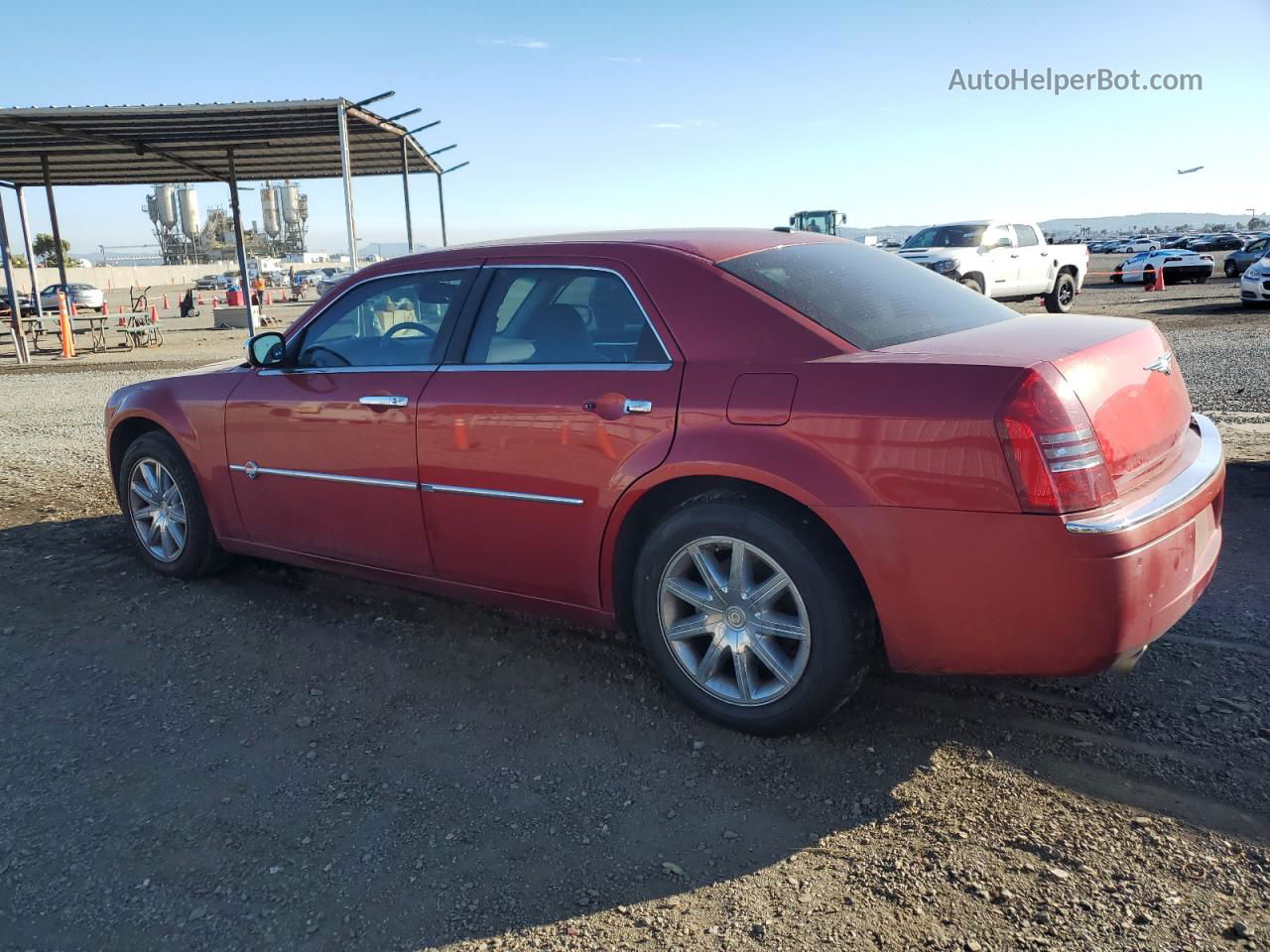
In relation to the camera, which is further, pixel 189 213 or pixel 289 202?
pixel 189 213

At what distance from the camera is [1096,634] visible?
266 centimetres

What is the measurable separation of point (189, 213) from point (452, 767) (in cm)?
11239

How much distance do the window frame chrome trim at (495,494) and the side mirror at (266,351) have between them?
1119mm

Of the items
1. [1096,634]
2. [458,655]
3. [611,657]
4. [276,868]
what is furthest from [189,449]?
[1096,634]

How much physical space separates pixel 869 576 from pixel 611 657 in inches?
53.9

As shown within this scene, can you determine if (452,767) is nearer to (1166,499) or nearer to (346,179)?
(1166,499)

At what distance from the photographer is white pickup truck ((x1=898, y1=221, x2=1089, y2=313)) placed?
1739 centimetres

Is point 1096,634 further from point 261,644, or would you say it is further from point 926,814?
point 261,644

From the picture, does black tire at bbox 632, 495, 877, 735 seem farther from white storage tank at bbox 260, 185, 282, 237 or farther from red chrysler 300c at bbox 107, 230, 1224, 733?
white storage tank at bbox 260, 185, 282, 237

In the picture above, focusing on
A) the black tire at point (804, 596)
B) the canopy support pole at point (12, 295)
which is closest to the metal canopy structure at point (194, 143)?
the canopy support pole at point (12, 295)

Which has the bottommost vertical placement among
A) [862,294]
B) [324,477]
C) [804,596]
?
[804,596]

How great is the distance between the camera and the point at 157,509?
5074mm

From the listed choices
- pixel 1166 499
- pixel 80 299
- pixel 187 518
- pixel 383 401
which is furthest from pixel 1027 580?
pixel 80 299

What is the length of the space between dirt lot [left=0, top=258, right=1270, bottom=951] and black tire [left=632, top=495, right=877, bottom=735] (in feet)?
0.43
